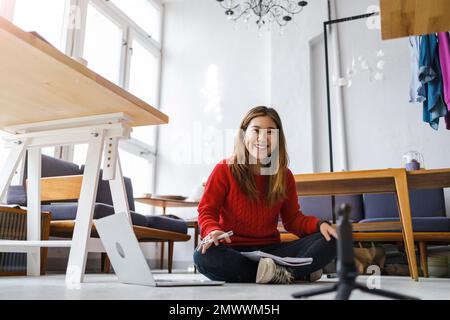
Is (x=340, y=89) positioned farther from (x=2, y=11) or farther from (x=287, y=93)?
(x=2, y=11)

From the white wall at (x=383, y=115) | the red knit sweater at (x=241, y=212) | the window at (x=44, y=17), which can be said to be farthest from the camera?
the white wall at (x=383, y=115)

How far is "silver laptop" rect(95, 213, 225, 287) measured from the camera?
3.59 ft

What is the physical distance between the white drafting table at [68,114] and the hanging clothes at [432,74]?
1.51m

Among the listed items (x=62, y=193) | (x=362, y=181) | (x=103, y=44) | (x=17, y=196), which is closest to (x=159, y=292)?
(x=362, y=181)

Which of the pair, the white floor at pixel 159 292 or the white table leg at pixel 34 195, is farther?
the white table leg at pixel 34 195

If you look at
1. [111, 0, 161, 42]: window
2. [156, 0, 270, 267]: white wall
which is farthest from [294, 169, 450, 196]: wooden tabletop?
[111, 0, 161, 42]: window

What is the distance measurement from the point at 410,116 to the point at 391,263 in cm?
140

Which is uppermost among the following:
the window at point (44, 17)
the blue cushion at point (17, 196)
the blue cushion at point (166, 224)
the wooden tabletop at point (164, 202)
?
the window at point (44, 17)

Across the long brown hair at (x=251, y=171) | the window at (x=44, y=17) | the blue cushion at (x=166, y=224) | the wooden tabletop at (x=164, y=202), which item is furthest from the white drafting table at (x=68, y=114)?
the wooden tabletop at (x=164, y=202)

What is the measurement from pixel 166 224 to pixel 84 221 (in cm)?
164

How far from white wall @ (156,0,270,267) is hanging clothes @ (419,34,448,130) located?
208 cm

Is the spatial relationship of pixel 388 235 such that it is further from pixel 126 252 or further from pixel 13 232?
pixel 13 232

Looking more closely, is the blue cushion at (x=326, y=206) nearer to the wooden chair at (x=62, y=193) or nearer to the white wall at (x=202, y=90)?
the white wall at (x=202, y=90)

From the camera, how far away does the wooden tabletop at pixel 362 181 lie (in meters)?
1.93
